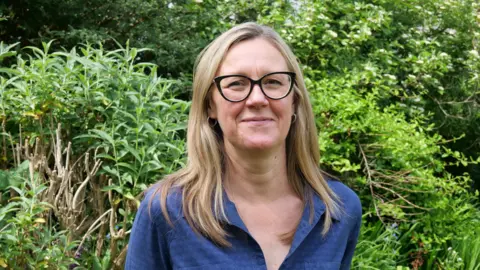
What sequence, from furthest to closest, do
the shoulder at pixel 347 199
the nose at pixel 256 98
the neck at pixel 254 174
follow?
1. the shoulder at pixel 347 199
2. the neck at pixel 254 174
3. the nose at pixel 256 98

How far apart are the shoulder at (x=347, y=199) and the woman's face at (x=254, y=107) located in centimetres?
36

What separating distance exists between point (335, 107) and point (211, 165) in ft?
7.93

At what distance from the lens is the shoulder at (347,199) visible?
7.96 ft

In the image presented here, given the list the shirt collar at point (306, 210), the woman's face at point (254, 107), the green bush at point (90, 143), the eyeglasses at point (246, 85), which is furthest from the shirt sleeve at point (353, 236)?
the green bush at point (90, 143)

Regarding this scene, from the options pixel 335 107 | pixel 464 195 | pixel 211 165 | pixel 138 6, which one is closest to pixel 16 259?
pixel 211 165

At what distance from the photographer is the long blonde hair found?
7.11ft

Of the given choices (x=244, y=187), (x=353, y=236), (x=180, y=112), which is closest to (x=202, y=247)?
(x=244, y=187)

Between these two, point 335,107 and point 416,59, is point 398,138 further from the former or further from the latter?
point 416,59

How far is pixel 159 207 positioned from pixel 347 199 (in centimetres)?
68

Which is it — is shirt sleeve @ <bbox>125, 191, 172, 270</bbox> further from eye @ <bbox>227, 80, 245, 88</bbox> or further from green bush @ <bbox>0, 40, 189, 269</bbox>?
green bush @ <bbox>0, 40, 189, 269</bbox>

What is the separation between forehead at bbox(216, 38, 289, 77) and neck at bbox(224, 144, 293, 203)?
256 millimetres

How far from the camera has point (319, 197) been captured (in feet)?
7.79

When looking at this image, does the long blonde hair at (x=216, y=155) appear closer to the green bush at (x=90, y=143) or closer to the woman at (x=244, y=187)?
the woman at (x=244, y=187)

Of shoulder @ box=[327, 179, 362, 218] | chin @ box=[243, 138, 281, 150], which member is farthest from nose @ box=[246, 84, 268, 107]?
shoulder @ box=[327, 179, 362, 218]
